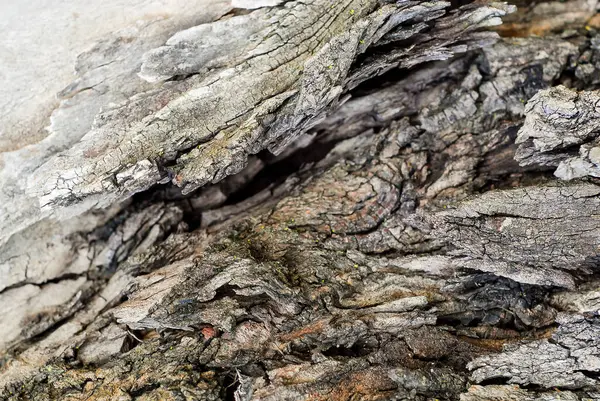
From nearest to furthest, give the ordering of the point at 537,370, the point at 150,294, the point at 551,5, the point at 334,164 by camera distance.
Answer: the point at 537,370, the point at 150,294, the point at 334,164, the point at 551,5

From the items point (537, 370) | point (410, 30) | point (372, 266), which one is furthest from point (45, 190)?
point (537, 370)

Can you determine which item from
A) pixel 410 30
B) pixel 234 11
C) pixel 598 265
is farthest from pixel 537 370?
pixel 234 11

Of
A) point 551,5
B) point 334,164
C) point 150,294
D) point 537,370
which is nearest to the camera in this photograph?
point 537,370

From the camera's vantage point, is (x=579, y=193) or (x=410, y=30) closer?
(x=579, y=193)

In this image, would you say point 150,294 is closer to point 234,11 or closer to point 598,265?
point 234,11

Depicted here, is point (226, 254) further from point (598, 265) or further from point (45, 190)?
point (598, 265)

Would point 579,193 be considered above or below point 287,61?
below

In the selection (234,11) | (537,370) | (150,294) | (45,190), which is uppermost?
(234,11)
